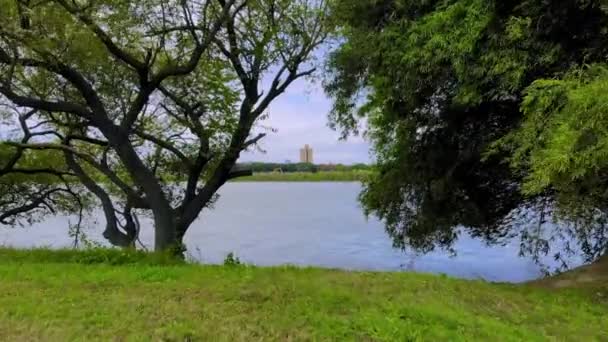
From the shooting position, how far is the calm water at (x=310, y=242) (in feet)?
33.8

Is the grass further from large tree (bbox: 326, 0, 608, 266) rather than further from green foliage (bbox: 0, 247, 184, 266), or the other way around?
large tree (bbox: 326, 0, 608, 266)

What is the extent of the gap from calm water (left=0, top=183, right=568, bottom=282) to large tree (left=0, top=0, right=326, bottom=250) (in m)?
1.26

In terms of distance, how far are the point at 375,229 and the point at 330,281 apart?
13.0 meters

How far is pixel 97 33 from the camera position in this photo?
23.2 feet

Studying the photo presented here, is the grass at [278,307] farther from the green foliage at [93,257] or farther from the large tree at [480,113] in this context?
the large tree at [480,113]

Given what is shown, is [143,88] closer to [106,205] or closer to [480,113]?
[106,205]

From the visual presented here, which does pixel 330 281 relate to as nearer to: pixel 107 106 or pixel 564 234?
pixel 564 234

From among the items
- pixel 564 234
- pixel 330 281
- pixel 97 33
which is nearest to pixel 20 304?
pixel 330 281

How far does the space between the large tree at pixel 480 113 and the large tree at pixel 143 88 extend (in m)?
1.44

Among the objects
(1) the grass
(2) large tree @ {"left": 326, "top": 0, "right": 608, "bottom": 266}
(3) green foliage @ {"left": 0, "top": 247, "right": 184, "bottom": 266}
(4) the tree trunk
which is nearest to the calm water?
(4) the tree trunk

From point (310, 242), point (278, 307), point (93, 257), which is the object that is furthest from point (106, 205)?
point (310, 242)

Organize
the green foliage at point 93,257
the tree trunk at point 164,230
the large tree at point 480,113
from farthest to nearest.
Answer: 1. the tree trunk at point 164,230
2. the green foliage at point 93,257
3. the large tree at point 480,113

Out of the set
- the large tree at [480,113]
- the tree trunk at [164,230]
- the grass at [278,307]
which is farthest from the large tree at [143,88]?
the grass at [278,307]

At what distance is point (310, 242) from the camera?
609 inches
